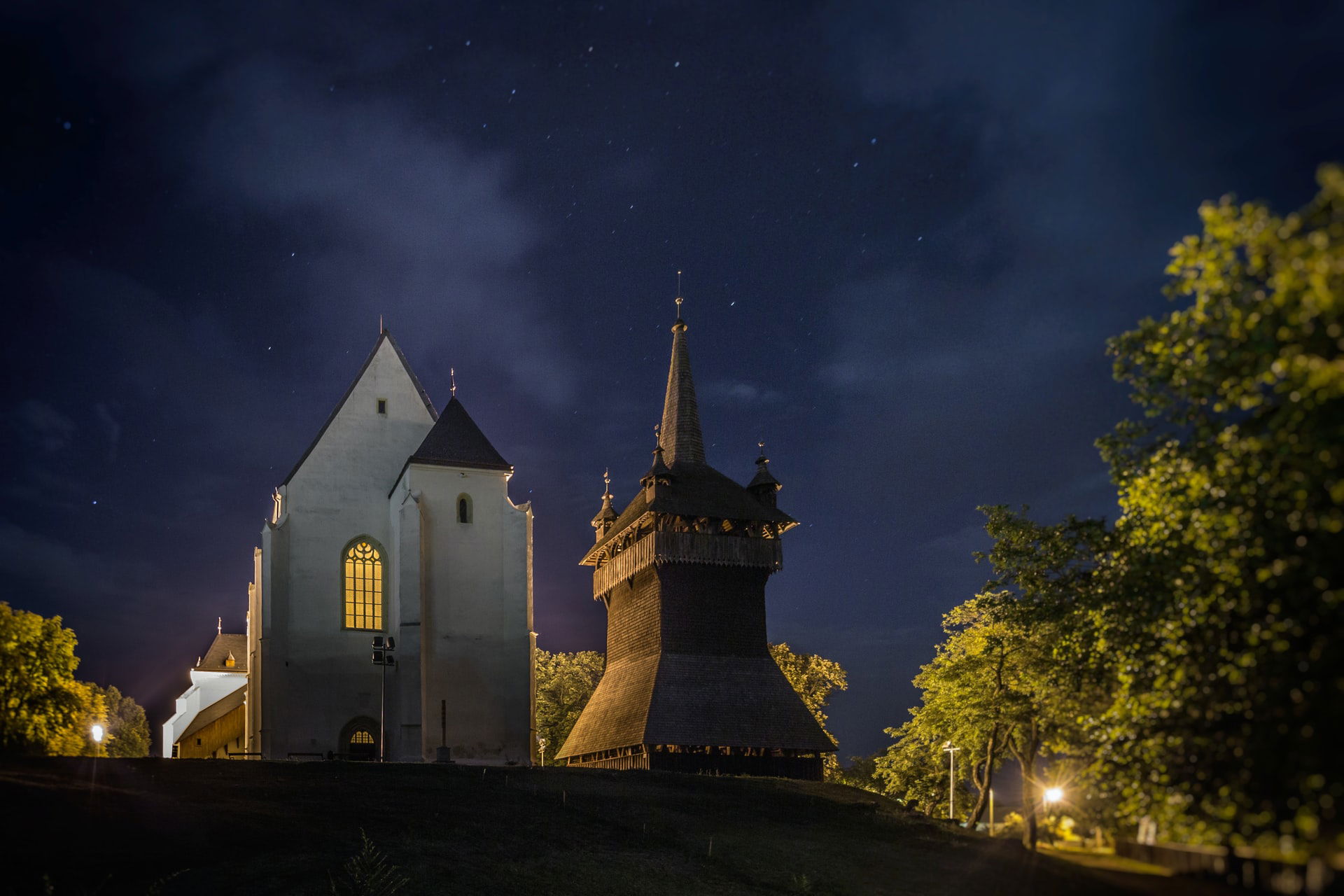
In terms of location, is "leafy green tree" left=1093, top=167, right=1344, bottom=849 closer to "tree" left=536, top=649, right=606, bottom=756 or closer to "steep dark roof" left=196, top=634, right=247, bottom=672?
"tree" left=536, top=649, right=606, bottom=756

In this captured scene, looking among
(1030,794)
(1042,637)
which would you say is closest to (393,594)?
(1042,637)

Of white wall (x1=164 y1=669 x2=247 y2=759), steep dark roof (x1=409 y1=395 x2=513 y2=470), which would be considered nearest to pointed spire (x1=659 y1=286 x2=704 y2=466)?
steep dark roof (x1=409 y1=395 x2=513 y2=470)

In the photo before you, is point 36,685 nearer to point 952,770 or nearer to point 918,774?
point 952,770

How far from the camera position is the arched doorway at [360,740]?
40438 millimetres

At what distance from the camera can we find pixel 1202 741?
31.9ft

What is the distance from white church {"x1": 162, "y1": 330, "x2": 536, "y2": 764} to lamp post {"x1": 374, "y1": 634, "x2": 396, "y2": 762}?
155 mm

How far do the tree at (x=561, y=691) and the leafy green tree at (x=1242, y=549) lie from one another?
183 ft

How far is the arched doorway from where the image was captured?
40438 millimetres

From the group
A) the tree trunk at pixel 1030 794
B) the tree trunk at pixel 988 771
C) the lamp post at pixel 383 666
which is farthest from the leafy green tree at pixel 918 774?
the tree trunk at pixel 1030 794

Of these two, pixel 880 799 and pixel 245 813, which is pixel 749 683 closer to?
pixel 880 799

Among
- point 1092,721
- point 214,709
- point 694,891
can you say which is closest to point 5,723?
point 694,891

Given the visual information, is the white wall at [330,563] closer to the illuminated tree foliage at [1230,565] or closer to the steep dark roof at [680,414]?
the steep dark roof at [680,414]

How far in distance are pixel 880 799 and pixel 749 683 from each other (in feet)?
43.0

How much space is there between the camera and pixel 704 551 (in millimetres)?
49938
